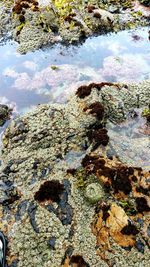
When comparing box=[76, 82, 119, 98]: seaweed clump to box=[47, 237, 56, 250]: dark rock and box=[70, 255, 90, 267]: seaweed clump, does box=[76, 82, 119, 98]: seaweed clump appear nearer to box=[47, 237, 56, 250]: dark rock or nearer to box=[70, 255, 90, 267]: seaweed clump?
box=[47, 237, 56, 250]: dark rock

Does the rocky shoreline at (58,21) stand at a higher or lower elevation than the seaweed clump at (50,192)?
higher

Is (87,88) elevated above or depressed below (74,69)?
above

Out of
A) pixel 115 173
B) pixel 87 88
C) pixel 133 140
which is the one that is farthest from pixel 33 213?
pixel 87 88

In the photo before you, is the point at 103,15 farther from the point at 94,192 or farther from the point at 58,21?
the point at 94,192

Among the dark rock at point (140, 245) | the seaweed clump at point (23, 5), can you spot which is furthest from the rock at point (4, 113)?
the seaweed clump at point (23, 5)

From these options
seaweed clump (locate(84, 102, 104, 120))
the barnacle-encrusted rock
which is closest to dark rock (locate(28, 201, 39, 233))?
the barnacle-encrusted rock

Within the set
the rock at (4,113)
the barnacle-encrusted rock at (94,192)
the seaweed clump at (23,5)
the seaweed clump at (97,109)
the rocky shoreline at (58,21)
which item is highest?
the seaweed clump at (23,5)

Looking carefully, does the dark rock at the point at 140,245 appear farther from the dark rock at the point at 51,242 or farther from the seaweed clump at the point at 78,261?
the dark rock at the point at 51,242

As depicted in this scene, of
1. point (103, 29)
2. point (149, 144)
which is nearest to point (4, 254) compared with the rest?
point (149, 144)
